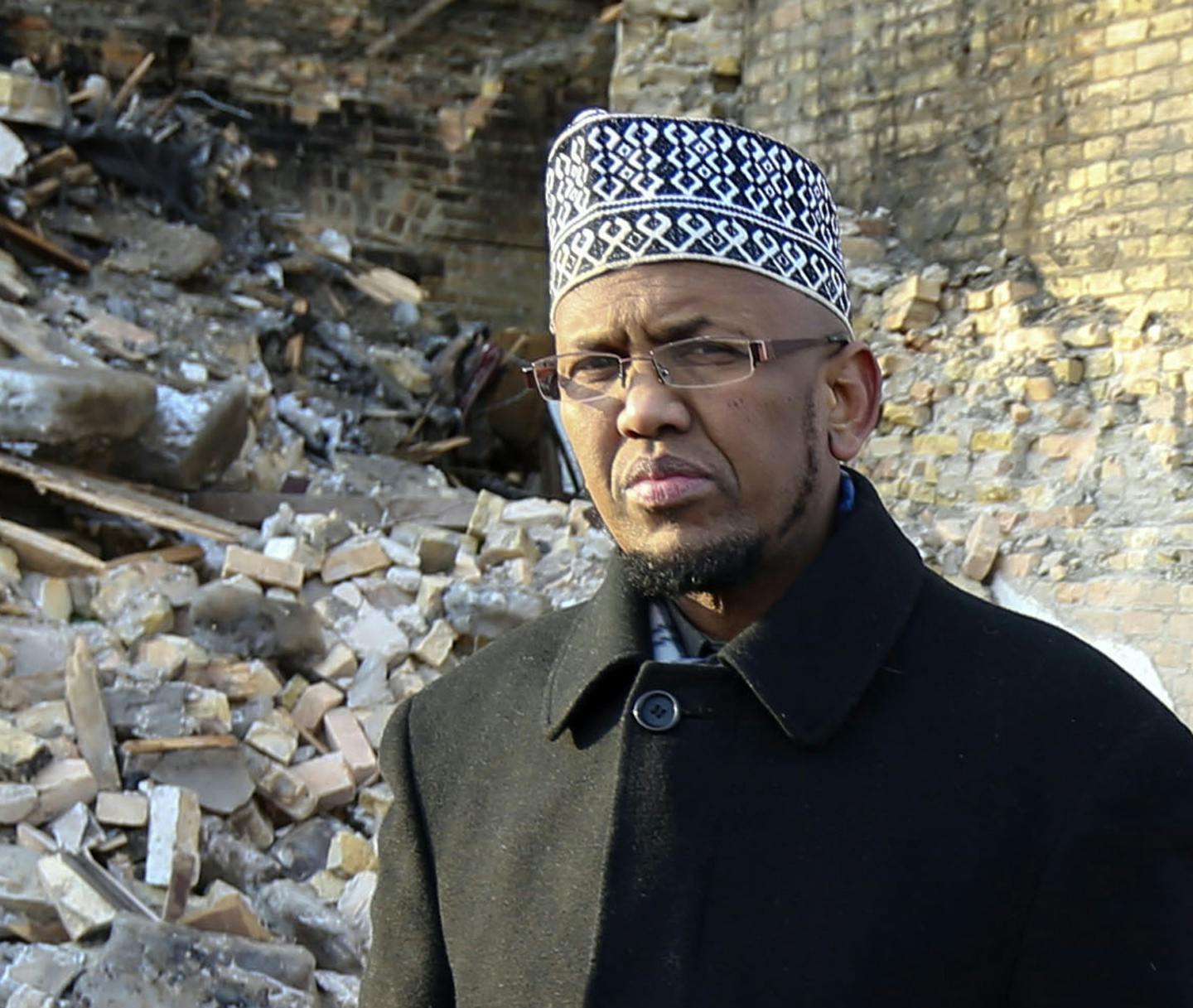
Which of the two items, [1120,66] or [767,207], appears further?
[1120,66]

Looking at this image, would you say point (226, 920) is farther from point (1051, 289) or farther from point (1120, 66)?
point (1120, 66)

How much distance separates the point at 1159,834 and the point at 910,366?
6.17m

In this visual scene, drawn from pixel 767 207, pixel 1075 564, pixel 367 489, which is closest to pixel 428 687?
pixel 767 207

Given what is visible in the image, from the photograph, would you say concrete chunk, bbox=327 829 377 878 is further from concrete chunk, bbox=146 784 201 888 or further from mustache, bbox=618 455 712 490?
mustache, bbox=618 455 712 490

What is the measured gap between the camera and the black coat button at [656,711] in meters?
1.58

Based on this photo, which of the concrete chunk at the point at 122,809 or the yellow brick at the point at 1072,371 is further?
the yellow brick at the point at 1072,371

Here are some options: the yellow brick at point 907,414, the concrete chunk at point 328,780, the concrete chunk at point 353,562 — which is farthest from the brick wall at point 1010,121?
the concrete chunk at point 328,780

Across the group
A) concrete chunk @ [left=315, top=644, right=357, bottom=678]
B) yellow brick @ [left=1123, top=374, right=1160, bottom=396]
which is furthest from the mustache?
yellow brick @ [left=1123, top=374, right=1160, bottom=396]

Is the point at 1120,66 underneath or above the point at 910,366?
above

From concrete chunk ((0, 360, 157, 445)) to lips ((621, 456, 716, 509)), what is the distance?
20.2 ft

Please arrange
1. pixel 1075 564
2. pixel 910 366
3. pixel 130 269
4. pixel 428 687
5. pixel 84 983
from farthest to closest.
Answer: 1. pixel 130 269
2. pixel 910 366
3. pixel 1075 564
4. pixel 84 983
5. pixel 428 687

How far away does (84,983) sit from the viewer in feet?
13.5

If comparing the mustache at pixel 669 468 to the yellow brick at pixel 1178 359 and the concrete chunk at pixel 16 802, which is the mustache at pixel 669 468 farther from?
the yellow brick at pixel 1178 359

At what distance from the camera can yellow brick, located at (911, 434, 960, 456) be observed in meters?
7.08
